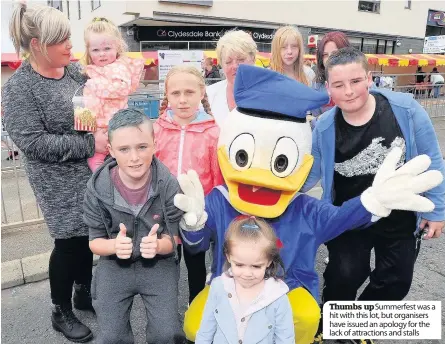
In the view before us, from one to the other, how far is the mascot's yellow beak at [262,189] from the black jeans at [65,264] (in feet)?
3.39

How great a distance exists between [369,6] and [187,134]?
997 inches

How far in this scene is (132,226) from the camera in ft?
7.06

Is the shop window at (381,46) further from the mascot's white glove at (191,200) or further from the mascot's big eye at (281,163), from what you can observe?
the mascot's white glove at (191,200)

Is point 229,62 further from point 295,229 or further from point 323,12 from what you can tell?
point 323,12

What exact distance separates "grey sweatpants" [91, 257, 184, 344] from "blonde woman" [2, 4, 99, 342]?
14.4 inches

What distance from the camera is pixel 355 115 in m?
2.30

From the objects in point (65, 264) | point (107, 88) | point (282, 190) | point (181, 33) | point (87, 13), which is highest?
point (87, 13)

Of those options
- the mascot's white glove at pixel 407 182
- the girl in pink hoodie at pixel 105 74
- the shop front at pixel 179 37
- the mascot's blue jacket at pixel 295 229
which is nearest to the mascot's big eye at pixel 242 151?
the mascot's blue jacket at pixel 295 229

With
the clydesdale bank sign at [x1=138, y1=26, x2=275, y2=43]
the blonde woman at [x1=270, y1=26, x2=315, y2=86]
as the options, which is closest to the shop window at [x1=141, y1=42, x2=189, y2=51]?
the clydesdale bank sign at [x1=138, y1=26, x2=275, y2=43]

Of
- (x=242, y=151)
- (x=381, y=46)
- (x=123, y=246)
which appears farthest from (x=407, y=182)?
(x=381, y=46)

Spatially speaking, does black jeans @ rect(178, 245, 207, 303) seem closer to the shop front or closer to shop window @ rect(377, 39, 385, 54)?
the shop front

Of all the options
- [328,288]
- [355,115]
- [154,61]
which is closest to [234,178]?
[355,115]

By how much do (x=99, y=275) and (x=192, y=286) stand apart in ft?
2.51

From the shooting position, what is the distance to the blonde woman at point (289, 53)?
3.36 metres
